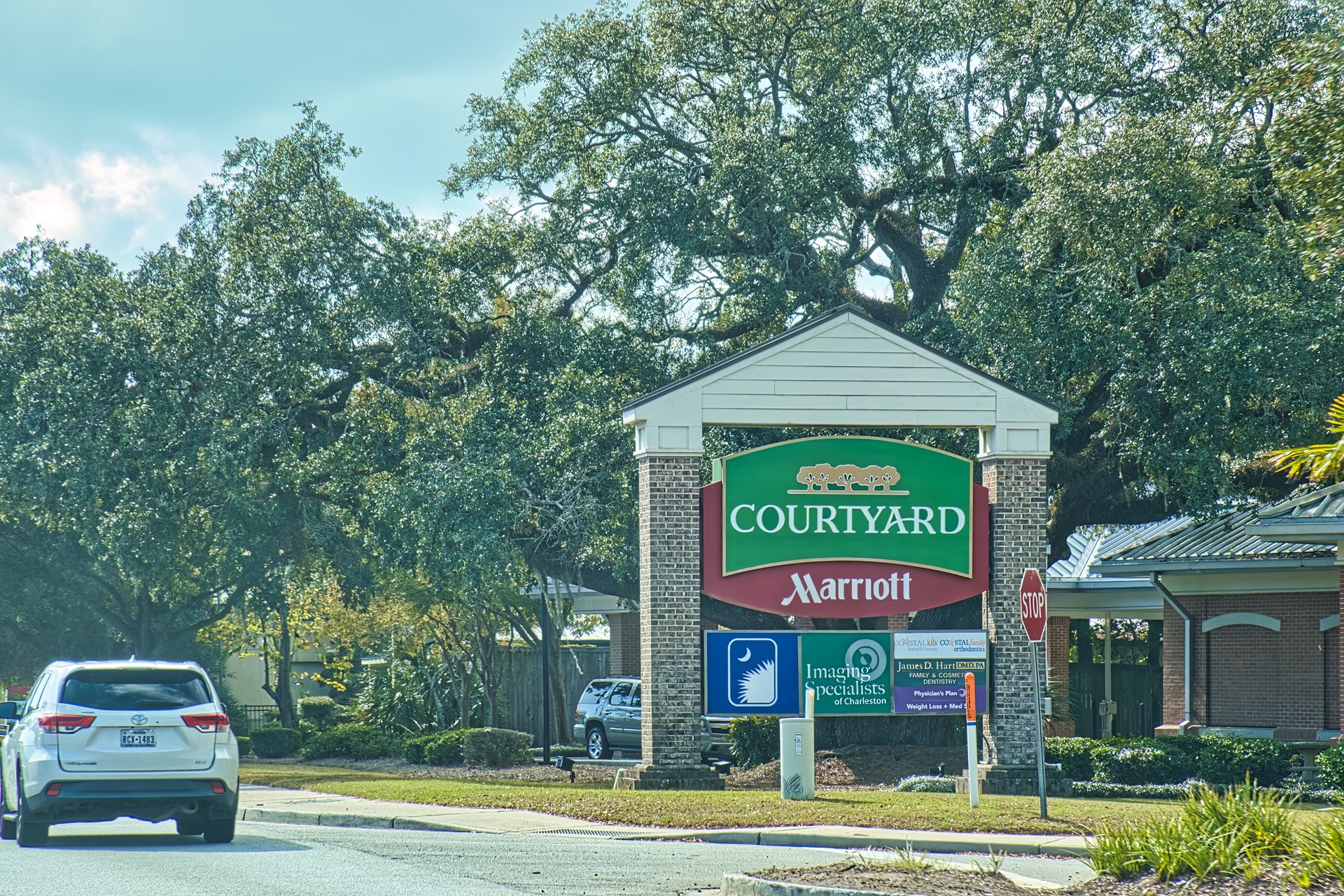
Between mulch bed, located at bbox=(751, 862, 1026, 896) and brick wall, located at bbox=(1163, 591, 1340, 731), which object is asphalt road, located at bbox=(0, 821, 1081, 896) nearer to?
mulch bed, located at bbox=(751, 862, 1026, 896)

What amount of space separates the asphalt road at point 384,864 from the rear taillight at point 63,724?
3.56 ft

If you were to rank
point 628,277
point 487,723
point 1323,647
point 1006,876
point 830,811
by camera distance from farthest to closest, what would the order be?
point 487,723
point 628,277
point 1323,647
point 830,811
point 1006,876

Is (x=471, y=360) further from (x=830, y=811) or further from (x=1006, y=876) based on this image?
(x=1006, y=876)

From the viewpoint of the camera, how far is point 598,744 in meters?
30.2

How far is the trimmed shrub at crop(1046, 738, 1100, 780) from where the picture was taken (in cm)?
2028

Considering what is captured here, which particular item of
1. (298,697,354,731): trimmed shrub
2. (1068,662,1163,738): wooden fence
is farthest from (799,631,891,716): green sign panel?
(298,697,354,731): trimmed shrub

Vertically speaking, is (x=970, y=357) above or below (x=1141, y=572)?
above

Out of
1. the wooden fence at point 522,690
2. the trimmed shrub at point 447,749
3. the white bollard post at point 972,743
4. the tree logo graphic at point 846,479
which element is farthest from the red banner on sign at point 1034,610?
the wooden fence at point 522,690

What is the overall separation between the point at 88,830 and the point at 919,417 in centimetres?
1161

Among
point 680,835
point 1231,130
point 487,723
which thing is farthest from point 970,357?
point 487,723

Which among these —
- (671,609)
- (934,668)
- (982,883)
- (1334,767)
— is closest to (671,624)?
(671,609)

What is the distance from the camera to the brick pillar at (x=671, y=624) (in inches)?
741

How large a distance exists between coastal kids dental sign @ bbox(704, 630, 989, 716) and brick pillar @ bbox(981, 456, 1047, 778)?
25cm

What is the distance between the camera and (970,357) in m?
23.3
